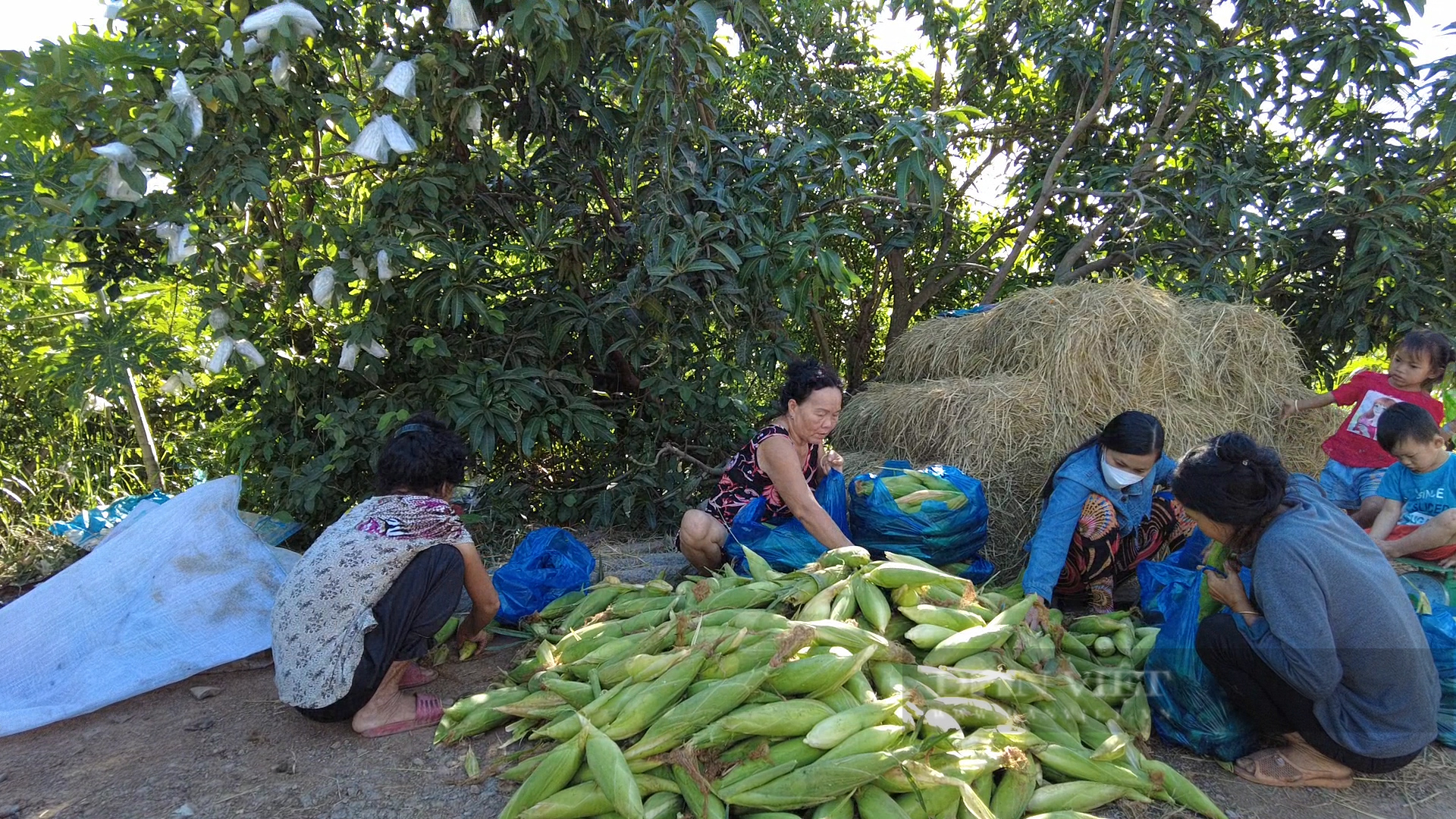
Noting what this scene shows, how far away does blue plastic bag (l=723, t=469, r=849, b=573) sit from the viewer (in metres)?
3.26

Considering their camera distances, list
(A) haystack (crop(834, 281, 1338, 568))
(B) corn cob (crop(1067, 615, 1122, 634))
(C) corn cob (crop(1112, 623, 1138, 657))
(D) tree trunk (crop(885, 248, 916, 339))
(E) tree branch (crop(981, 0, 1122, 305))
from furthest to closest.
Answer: (D) tree trunk (crop(885, 248, 916, 339))
(E) tree branch (crop(981, 0, 1122, 305))
(A) haystack (crop(834, 281, 1338, 568))
(B) corn cob (crop(1067, 615, 1122, 634))
(C) corn cob (crop(1112, 623, 1138, 657))

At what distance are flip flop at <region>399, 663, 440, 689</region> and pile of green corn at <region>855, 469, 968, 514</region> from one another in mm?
1681

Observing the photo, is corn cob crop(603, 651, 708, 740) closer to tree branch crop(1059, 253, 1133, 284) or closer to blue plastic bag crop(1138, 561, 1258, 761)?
blue plastic bag crop(1138, 561, 1258, 761)

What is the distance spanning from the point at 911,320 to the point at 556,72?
3.11 m

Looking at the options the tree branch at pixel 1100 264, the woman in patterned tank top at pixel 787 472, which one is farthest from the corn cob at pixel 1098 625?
the tree branch at pixel 1100 264

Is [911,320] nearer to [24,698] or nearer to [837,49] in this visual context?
[837,49]

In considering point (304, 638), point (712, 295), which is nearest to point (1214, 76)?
point (712, 295)

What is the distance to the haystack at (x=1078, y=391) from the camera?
3.82m

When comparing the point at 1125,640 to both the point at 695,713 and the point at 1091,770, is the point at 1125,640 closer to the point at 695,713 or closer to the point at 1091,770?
the point at 1091,770

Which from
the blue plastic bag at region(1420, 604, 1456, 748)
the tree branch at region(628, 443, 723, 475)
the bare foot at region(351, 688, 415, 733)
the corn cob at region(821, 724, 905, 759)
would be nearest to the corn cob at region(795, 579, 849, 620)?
the corn cob at region(821, 724, 905, 759)

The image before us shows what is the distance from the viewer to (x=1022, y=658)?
2.52 meters

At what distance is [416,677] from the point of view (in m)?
2.89

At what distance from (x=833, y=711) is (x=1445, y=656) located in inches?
65.4

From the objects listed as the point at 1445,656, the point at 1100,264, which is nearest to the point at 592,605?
the point at 1445,656
